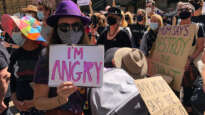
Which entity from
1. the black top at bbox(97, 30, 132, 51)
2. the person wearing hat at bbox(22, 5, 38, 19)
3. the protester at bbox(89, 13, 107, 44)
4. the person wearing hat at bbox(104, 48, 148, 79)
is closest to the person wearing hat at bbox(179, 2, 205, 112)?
the black top at bbox(97, 30, 132, 51)

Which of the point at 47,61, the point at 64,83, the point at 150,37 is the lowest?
the point at 150,37

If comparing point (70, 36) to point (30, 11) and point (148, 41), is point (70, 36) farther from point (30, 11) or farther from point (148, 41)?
point (30, 11)

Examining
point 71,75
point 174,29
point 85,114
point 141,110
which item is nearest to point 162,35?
point 174,29

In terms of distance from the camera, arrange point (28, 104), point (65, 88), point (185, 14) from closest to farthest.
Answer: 1. point (65, 88)
2. point (28, 104)
3. point (185, 14)

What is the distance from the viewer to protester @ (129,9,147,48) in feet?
16.5

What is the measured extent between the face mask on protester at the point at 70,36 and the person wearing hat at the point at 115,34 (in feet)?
5.99

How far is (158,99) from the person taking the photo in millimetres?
1600

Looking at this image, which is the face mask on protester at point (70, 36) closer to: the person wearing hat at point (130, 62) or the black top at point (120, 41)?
the person wearing hat at point (130, 62)

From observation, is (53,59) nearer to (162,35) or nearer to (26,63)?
(26,63)

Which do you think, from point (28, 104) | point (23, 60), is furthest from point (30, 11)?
point (28, 104)

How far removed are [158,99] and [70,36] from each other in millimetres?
920

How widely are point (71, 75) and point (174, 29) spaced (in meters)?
1.78

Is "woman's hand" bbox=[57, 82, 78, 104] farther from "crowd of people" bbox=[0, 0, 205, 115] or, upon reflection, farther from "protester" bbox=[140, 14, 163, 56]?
"protester" bbox=[140, 14, 163, 56]

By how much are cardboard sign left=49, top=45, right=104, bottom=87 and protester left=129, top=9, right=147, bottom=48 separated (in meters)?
3.87
